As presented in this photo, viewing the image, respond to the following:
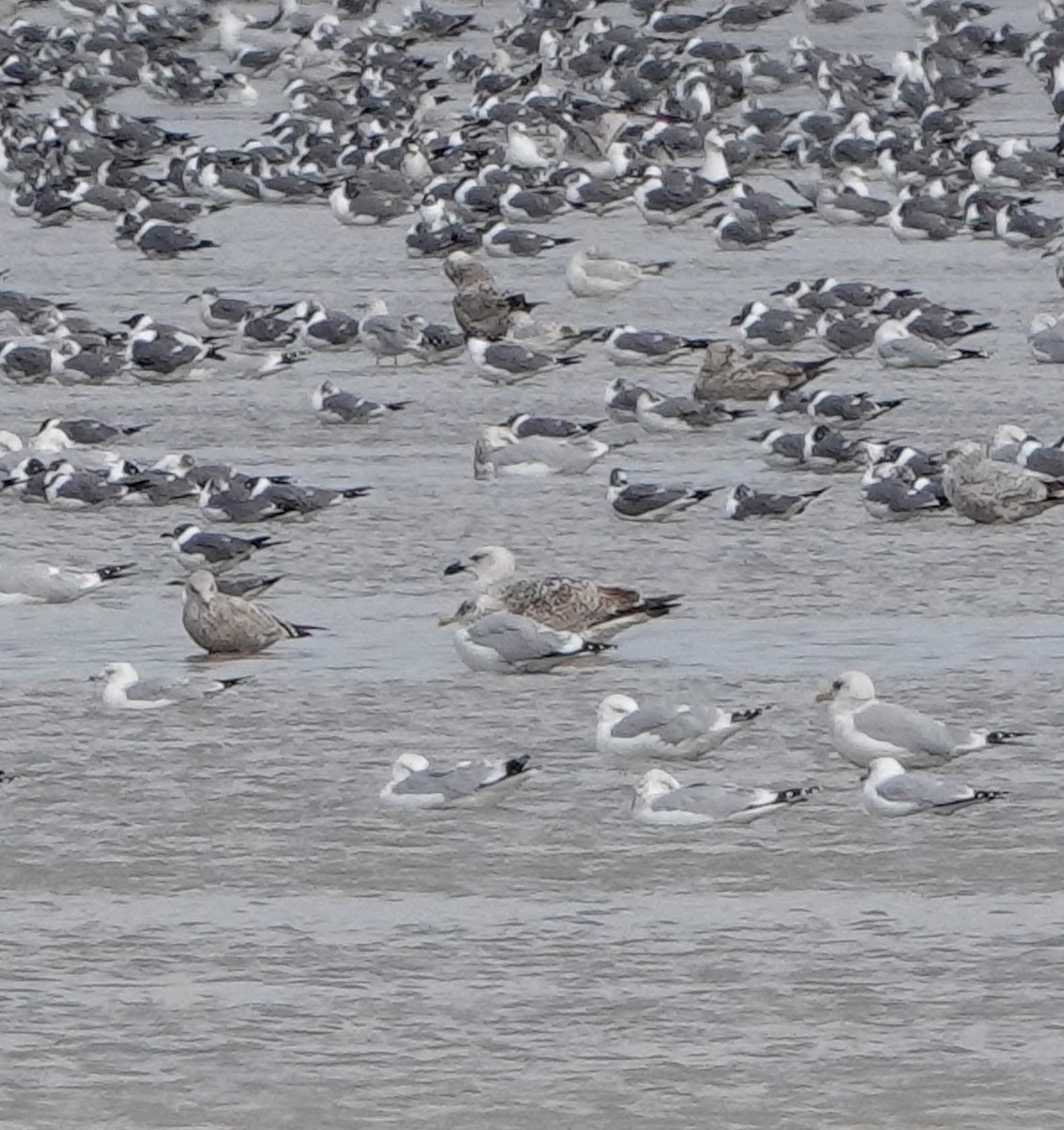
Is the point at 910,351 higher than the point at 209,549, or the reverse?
the point at 209,549

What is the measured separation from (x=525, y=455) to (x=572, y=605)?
3210mm

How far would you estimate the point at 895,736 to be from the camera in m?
10.8

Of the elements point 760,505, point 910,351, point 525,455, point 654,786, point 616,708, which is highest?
point 654,786

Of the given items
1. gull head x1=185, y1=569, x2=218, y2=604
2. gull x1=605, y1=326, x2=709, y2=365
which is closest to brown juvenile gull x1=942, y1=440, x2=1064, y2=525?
gull head x1=185, y1=569, x2=218, y2=604

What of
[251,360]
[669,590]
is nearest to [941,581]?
[669,590]

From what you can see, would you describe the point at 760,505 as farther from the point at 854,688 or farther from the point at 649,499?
the point at 854,688

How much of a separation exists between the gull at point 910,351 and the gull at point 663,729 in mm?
7496

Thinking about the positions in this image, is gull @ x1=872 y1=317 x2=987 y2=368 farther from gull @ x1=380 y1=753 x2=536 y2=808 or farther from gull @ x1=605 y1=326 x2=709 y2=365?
gull @ x1=380 y1=753 x2=536 y2=808

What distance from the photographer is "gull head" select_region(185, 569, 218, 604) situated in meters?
12.9

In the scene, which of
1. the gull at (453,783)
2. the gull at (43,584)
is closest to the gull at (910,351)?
the gull at (43,584)

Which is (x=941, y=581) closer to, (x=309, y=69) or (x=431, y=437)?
(x=431, y=437)

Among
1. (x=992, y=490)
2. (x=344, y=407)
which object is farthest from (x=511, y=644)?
(x=344, y=407)

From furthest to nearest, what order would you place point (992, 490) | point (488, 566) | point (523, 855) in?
1. point (992, 490)
2. point (488, 566)
3. point (523, 855)

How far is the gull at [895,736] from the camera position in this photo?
10750 mm
